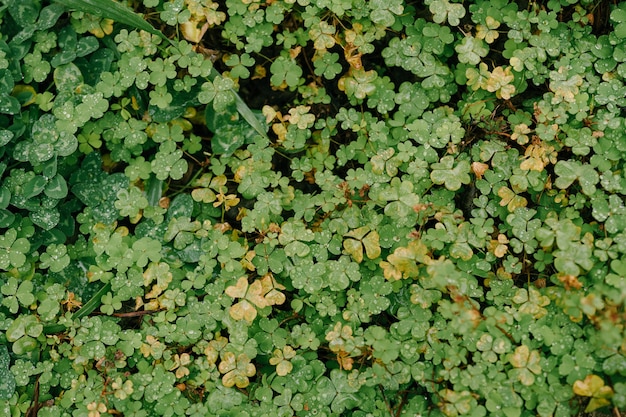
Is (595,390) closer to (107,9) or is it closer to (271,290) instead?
(271,290)

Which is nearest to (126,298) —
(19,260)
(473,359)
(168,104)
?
(19,260)

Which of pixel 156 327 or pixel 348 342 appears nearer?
pixel 348 342

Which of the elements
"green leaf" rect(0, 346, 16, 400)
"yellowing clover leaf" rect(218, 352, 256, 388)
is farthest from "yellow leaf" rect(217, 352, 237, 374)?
"green leaf" rect(0, 346, 16, 400)

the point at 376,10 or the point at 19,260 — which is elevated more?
the point at 376,10

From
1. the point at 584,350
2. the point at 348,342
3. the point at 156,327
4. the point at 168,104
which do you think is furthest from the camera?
the point at 168,104

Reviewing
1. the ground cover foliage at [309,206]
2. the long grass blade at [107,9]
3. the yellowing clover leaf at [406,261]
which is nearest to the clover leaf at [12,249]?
the ground cover foliage at [309,206]

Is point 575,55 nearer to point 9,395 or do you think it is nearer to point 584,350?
point 584,350

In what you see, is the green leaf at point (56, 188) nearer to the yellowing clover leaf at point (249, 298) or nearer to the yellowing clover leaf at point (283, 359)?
the yellowing clover leaf at point (249, 298)
